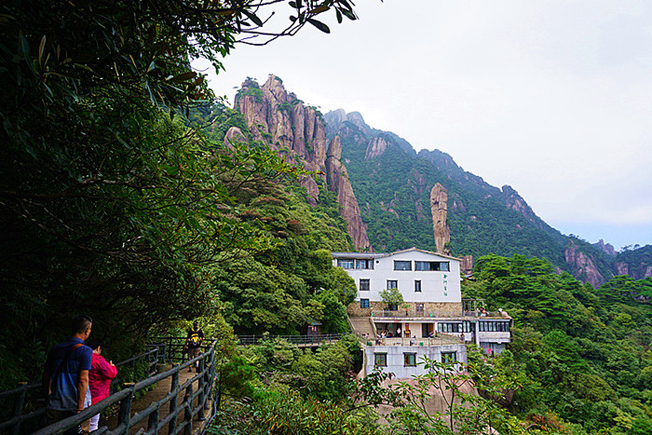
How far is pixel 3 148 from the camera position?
6.51 ft

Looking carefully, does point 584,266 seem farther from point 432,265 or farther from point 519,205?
point 432,265

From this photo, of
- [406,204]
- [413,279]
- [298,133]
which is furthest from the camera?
[406,204]

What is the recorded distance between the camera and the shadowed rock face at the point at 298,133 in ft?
184

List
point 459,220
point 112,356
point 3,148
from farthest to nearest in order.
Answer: point 459,220 → point 112,356 → point 3,148

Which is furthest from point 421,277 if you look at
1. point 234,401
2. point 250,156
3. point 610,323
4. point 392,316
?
point 250,156

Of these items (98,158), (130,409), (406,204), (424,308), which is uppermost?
(406,204)

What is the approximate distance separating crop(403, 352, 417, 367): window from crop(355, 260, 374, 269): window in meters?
10.5

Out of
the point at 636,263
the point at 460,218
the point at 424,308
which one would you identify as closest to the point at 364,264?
the point at 424,308

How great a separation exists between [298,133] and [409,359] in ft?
160

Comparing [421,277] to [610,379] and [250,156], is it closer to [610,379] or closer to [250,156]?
[610,379]

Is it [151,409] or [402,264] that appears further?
[402,264]

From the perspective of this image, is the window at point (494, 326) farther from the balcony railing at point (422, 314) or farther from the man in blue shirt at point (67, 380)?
the man in blue shirt at point (67, 380)

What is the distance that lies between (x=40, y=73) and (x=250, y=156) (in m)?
1.48

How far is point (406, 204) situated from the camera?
81688 mm
